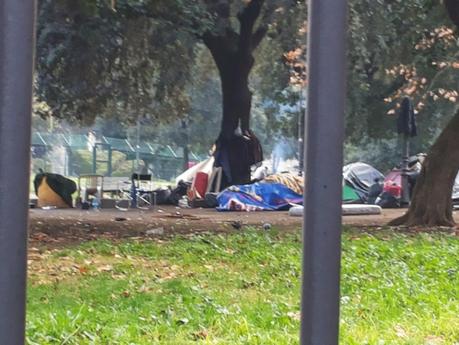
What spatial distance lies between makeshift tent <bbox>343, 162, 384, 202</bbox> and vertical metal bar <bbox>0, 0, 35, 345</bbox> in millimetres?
24775

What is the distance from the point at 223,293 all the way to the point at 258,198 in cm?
1571

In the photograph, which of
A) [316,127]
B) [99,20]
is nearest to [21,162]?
[316,127]

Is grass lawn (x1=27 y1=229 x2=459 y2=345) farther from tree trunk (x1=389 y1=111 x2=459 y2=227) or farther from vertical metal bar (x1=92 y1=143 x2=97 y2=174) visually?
vertical metal bar (x1=92 y1=143 x2=97 y2=174)

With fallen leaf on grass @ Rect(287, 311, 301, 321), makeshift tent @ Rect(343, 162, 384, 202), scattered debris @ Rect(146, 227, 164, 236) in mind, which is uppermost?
makeshift tent @ Rect(343, 162, 384, 202)

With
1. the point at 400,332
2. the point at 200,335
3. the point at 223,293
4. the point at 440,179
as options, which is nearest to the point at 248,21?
the point at 440,179

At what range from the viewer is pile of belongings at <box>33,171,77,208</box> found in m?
23.5

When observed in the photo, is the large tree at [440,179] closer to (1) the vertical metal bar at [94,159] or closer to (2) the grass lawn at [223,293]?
(2) the grass lawn at [223,293]

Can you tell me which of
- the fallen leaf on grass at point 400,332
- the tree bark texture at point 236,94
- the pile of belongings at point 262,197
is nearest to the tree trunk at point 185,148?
the tree bark texture at point 236,94

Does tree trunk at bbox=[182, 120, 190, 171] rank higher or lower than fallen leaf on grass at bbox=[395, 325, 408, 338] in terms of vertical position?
higher

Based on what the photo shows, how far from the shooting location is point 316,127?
236cm

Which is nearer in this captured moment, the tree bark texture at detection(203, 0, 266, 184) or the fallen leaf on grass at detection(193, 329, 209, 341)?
the fallen leaf on grass at detection(193, 329, 209, 341)

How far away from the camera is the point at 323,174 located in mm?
2336

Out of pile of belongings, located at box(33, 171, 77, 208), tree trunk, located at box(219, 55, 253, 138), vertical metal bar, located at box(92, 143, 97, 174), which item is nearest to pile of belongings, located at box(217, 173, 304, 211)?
tree trunk, located at box(219, 55, 253, 138)

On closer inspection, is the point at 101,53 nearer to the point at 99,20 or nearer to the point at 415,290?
the point at 99,20
